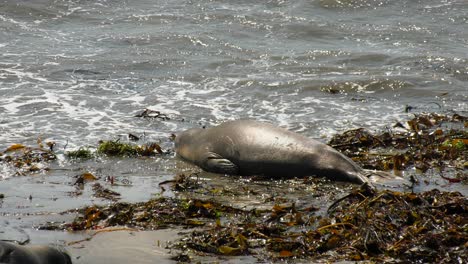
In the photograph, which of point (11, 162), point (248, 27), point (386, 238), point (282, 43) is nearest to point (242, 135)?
point (11, 162)

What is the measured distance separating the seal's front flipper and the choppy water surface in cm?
47

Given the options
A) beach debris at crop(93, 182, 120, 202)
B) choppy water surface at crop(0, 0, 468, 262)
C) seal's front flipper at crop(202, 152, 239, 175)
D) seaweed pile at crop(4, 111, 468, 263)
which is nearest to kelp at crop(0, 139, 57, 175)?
seaweed pile at crop(4, 111, 468, 263)

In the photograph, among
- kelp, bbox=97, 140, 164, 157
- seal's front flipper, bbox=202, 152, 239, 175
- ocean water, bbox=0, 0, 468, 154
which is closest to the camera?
seal's front flipper, bbox=202, 152, 239, 175

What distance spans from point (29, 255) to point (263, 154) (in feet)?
11.4

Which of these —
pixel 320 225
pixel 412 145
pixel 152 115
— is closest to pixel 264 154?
pixel 412 145

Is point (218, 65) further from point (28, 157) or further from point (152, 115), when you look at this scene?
point (28, 157)

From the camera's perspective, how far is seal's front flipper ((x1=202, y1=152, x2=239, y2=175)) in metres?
7.06

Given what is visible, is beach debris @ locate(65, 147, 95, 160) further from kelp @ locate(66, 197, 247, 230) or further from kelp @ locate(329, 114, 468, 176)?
kelp @ locate(329, 114, 468, 176)

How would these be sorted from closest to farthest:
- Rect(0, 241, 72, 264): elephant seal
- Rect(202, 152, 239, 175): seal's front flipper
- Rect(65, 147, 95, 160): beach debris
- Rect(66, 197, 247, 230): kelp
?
Rect(0, 241, 72, 264): elephant seal
Rect(66, 197, 247, 230): kelp
Rect(202, 152, 239, 175): seal's front flipper
Rect(65, 147, 95, 160): beach debris

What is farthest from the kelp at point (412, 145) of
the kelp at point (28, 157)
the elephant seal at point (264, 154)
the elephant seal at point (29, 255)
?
the elephant seal at point (29, 255)

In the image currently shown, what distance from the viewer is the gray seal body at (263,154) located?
6.69m

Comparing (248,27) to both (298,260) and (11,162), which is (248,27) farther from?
(298,260)

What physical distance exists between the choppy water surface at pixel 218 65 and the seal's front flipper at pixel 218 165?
47cm

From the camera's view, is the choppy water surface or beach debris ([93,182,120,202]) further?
the choppy water surface
